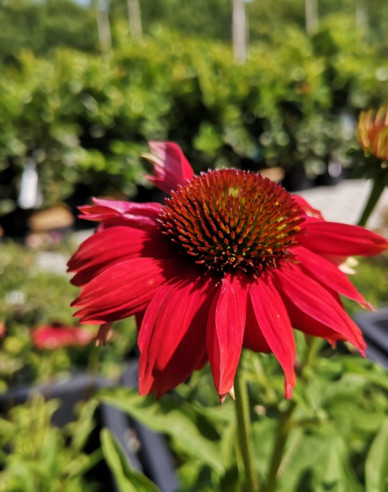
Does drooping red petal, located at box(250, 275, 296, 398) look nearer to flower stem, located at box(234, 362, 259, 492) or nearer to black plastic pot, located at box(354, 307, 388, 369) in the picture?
flower stem, located at box(234, 362, 259, 492)

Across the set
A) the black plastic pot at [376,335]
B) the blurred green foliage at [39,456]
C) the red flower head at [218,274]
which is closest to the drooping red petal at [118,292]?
the red flower head at [218,274]

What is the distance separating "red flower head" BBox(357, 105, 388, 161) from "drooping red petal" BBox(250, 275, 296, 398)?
0.25 meters

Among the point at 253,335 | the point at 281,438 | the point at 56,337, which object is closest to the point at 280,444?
the point at 281,438

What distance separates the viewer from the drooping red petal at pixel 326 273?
16.1 inches

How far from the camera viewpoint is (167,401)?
64 centimetres

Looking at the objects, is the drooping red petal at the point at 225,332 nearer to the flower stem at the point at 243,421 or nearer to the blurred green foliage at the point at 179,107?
the flower stem at the point at 243,421

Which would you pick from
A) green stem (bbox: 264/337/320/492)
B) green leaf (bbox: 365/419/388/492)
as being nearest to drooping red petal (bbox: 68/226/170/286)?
green stem (bbox: 264/337/320/492)

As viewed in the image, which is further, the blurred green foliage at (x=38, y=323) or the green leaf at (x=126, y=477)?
the blurred green foliage at (x=38, y=323)

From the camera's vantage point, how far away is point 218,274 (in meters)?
0.43

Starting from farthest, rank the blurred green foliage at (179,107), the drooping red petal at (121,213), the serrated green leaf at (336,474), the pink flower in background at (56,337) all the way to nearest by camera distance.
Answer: the blurred green foliage at (179,107) < the pink flower in background at (56,337) < the serrated green leaf at (336,474) < the drooping red petal at (121,213)

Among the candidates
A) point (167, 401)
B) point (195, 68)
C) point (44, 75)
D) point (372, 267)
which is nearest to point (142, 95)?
point (195, 68)

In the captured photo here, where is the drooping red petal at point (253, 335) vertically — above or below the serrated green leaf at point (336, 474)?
above

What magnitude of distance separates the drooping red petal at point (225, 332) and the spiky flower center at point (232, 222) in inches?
1.5

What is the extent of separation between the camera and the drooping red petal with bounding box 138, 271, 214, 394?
378mm
